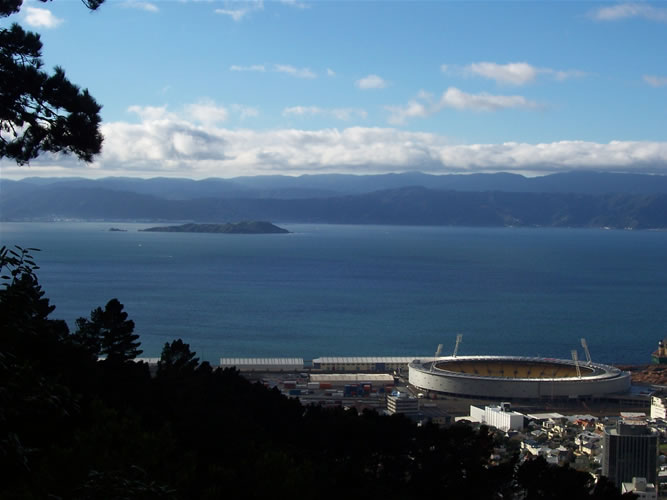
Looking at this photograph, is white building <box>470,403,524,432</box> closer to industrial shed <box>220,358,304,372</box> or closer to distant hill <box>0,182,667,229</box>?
industrial shed <box>220,358,304,372</box>

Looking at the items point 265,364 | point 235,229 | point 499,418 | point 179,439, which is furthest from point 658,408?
point 235,229

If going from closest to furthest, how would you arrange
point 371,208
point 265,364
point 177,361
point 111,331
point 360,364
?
point 111,331 < point 177,361 < point 265,364 < point 360,364 < point 371,208

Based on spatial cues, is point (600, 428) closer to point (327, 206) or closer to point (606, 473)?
point (606, 473)

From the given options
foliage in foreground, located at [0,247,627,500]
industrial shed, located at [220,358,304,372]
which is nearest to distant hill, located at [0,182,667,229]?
industrial shed, located at [220,358,304,372]

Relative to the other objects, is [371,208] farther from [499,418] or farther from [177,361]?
[177,361]

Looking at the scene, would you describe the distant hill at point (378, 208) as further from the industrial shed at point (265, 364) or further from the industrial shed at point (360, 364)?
the industrial shed at point (265, 364)

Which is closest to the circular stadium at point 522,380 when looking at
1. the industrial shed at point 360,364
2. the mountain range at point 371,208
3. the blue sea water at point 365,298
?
the industrial shed at point 360,364
